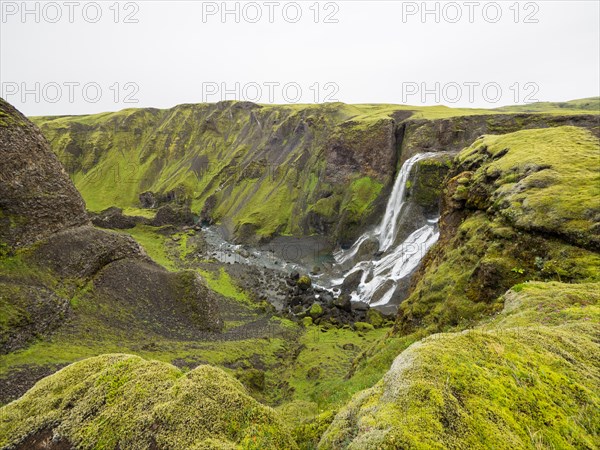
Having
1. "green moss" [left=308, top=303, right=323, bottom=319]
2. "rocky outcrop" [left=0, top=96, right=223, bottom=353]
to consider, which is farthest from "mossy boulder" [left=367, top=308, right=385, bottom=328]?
"rocky outcrop" [left=0, top=96, right=223, bottom=353]

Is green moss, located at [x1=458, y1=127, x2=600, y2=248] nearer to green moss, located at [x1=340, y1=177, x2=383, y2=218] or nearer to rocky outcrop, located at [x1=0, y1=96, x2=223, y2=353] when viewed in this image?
rocky outcrop, located at [x1=0, y1=96, x2=223, y2=353]

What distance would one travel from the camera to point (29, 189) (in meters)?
32.8

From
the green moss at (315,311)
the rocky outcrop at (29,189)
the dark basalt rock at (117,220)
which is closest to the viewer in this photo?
the rocky outcrop at (29,189)

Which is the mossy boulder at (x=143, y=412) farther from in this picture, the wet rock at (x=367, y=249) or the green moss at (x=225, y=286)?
the wet rock at (x=367, y=249)

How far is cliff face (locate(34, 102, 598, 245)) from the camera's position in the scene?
67438mm

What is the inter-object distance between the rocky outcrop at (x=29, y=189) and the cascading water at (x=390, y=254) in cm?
3766

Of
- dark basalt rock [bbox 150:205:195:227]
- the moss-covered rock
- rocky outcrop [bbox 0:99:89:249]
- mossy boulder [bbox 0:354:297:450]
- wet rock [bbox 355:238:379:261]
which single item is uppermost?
rocky outcrop [bbox 0:99:89:249]

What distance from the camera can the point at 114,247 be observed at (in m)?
35.8

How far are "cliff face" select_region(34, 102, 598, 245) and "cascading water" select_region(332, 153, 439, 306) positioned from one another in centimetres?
468

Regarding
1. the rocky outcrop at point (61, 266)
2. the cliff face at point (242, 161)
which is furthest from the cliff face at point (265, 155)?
the rocky outcrop at point (61, 266)

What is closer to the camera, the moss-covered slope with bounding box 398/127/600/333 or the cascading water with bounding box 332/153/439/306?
the moss-covered slope with bounding box 398/127/600/333

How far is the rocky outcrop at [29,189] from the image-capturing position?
100 feet

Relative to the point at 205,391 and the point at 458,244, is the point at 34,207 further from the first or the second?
the point at 458,244

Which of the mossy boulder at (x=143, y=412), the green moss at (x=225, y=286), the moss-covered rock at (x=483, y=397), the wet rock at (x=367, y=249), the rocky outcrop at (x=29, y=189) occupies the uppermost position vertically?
the rocky outcrop at (x=29, y=189)
